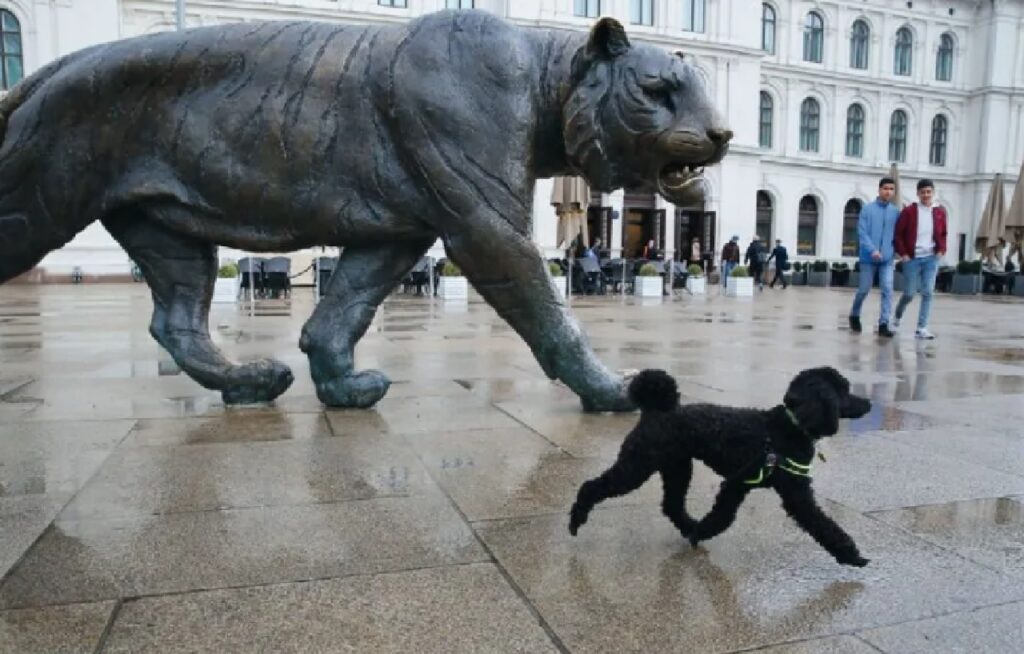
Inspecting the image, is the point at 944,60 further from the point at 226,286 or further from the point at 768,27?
the point at 226,286

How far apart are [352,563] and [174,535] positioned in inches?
21.6

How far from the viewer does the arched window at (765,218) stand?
42250 mm

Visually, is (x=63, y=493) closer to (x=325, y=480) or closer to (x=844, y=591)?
(x=325, y=480)

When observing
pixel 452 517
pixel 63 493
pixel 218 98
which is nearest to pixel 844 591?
pixel 452 517

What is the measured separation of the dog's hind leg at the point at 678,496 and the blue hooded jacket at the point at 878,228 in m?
8.21

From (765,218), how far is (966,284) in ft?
57.8

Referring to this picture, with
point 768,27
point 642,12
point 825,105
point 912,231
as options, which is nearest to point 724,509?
point 912,231

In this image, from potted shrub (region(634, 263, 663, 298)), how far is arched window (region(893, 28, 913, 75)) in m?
32.5

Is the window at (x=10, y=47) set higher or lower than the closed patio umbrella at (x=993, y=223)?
higher

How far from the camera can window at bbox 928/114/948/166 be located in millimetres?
45844

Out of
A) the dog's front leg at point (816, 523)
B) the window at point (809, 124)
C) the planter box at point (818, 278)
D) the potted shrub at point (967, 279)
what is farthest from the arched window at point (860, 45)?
the dog's front leg at point (816, 523)

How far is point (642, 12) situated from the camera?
35438 millimetres

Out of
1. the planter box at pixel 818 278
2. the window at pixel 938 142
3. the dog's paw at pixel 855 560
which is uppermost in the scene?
the window at pixel 938 142

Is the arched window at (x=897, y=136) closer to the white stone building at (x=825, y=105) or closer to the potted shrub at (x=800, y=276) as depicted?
the white stone building at (x=825, y=105)
